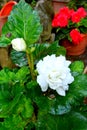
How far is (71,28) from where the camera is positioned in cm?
218

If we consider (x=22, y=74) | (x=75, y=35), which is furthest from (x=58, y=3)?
(x=22, y=74)

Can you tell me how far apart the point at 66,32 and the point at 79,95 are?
121 cm

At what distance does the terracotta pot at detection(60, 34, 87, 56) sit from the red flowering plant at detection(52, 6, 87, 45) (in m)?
0.04

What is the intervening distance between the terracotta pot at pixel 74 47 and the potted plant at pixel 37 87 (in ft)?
3.36

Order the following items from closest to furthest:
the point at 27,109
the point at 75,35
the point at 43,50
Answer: the point at 27,109, the point at 43,50, the point at 75,35

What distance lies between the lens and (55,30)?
7.43 feet

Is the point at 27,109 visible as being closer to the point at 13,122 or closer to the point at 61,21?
the point at 13,122

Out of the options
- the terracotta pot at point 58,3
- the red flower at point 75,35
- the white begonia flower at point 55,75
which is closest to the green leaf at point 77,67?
the white begonia flower at point 55,75

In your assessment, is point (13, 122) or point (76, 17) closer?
point (13, 122)

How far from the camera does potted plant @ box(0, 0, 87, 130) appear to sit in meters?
0.98

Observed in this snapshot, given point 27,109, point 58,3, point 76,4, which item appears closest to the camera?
point 27,109

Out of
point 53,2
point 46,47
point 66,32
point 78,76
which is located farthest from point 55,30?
point 78,76

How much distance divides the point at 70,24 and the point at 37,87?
1199 mm

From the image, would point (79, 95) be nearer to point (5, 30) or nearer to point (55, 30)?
point (5, 30)
